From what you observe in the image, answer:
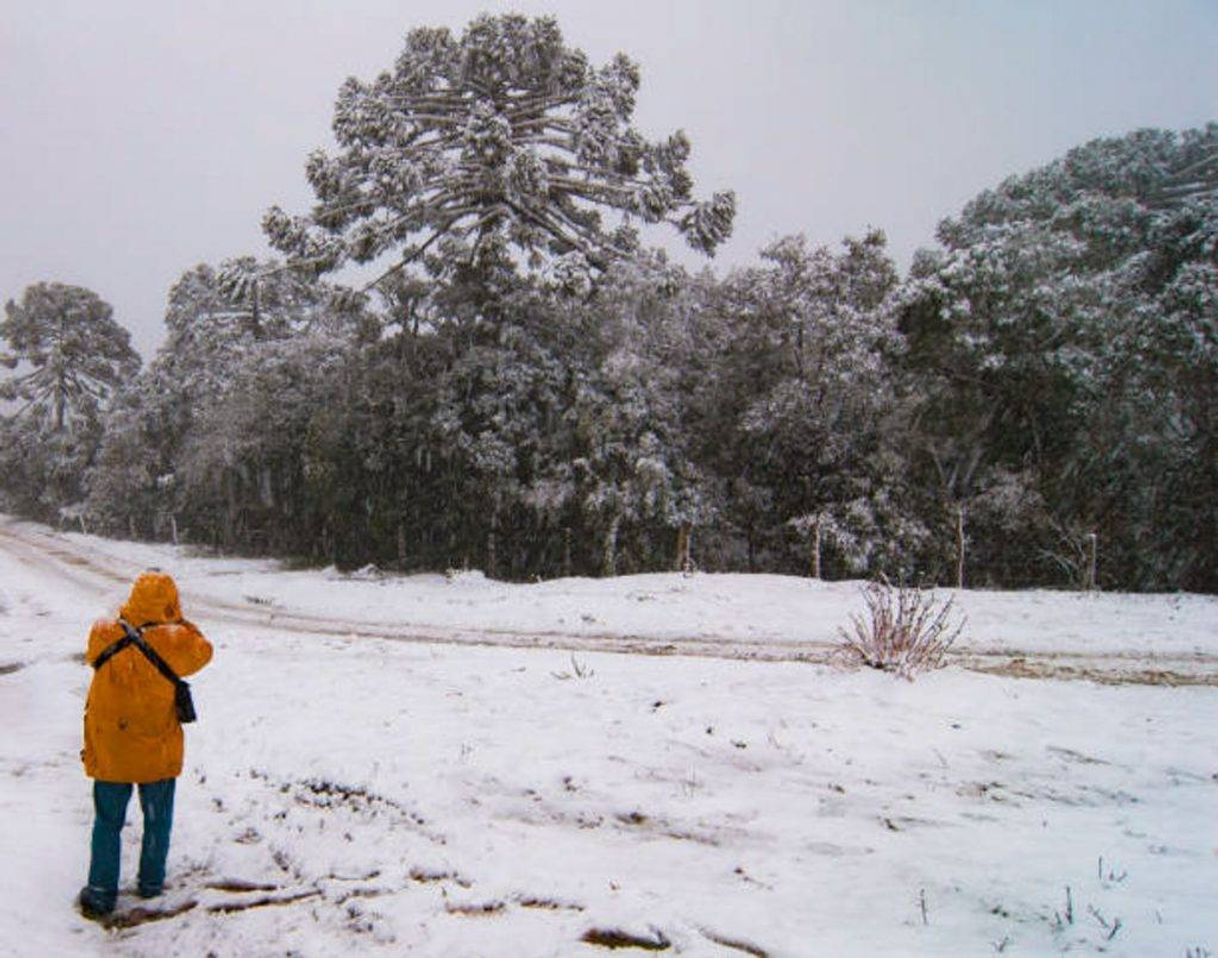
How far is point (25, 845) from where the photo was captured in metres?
5.63

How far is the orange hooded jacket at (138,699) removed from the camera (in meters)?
5.07

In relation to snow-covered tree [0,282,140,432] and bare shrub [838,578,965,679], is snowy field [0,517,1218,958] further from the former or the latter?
snow-covered tree [0,282,140,432]

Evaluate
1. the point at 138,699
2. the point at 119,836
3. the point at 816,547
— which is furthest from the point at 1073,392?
the point at 119,836

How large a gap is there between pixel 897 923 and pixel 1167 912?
4.42 ft

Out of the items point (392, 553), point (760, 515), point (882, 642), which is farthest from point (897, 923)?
point (392, 553)

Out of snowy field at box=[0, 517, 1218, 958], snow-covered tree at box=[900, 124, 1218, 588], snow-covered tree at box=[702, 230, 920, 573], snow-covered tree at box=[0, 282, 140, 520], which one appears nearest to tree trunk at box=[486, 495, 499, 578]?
snow-covered tree at box=[702, 230, 920, 573]

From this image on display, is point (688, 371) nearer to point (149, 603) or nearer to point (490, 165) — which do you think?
point (490, 165)

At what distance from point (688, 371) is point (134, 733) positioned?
60.5ft

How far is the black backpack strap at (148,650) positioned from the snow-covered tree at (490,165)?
1886cm

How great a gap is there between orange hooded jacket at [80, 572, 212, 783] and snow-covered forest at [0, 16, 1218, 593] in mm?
15309

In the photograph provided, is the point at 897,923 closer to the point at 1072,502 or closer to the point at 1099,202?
the point at 1072,502

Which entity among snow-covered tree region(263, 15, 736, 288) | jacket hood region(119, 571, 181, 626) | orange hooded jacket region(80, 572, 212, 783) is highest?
snow-covered tree region(263, 15, 736, 288)

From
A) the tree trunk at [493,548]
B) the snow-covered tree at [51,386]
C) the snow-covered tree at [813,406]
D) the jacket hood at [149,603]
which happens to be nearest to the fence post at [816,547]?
the snow-covered tree at [813,406]

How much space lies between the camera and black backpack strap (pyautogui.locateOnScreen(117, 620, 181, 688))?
519 centimetres
